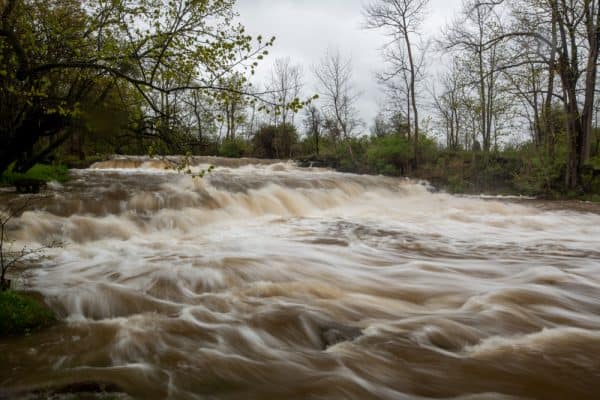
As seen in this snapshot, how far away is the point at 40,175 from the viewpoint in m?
11.3

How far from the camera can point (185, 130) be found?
4898mm

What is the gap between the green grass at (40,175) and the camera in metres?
10.3

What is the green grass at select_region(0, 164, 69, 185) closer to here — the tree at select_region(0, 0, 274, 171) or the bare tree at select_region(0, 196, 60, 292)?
the bare tree at select_region(0, 196, 60, 292)

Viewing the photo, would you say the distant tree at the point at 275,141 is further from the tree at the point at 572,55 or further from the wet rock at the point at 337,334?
the wet rock at the point at 337,334

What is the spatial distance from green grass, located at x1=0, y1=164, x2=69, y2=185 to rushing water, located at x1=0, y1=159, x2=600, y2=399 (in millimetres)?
2421

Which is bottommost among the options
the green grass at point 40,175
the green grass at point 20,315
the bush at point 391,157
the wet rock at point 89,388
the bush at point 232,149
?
the wet rock at point 89,388

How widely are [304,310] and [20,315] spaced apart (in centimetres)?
248

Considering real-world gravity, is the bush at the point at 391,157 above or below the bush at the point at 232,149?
below

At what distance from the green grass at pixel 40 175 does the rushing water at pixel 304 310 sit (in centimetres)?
242

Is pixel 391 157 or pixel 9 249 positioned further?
pixel 391 157

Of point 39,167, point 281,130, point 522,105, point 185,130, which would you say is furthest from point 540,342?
point 281,130

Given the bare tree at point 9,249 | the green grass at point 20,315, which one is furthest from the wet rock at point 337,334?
the bare tree at point 9,249

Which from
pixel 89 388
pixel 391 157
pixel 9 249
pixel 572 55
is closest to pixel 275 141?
pixel 391 157

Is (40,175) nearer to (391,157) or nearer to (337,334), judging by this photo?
(337,334)
